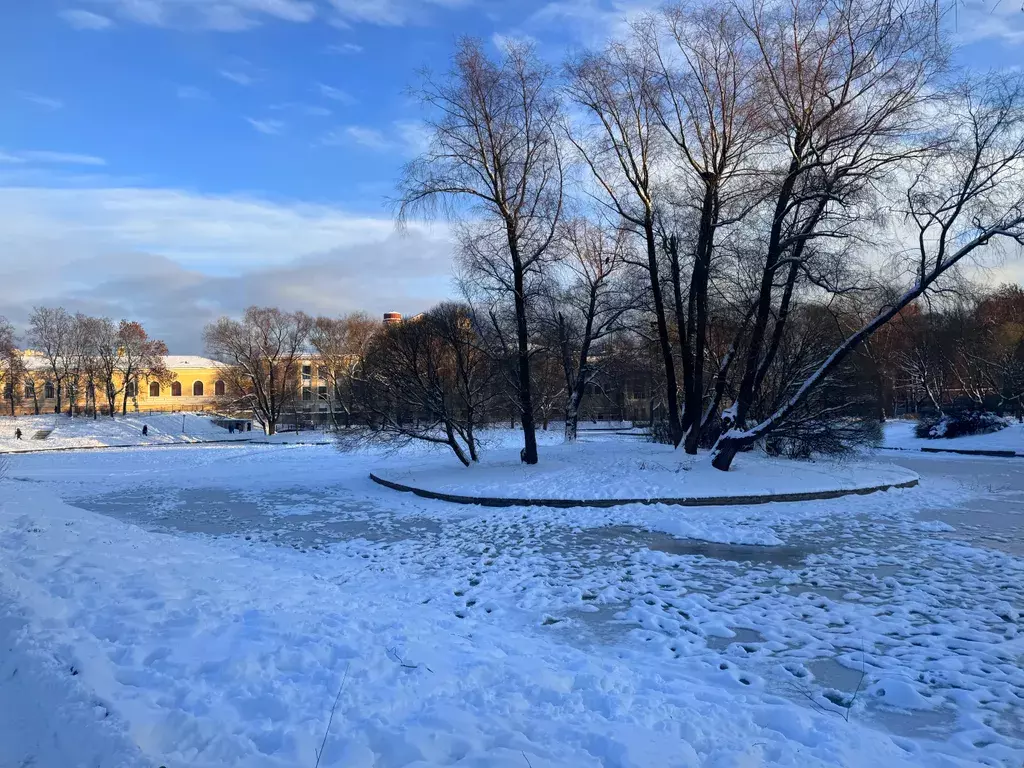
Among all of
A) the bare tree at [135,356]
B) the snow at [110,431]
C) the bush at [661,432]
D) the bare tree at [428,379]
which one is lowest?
the snow at [110,431]

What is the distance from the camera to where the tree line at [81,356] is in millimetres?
71250

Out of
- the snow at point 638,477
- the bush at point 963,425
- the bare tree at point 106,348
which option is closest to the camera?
the snow at point 638,477

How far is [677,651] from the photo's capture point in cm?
607

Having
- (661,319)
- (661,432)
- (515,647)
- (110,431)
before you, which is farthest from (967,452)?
(110,431)

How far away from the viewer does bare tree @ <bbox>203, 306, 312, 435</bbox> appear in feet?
208

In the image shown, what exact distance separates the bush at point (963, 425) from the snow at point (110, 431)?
49676 millimetres

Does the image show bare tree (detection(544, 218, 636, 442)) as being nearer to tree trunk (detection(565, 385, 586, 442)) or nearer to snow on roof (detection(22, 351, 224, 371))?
tree trunk (detection(565, 385, 586, 442))

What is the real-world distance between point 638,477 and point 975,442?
2651 centimetres

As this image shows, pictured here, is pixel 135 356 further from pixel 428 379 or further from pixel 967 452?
pixel 967 452

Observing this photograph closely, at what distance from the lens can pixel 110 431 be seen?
190 ft

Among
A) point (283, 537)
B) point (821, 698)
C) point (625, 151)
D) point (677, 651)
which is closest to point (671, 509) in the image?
point (283, 537)

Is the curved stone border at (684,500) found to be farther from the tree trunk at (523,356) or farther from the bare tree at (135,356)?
the bare tree at (135,356)

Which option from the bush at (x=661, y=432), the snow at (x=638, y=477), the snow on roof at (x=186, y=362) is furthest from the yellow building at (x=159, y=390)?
the snow at (x=638, y=477)

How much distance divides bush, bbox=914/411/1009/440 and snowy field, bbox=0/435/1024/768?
29278 millimetres
